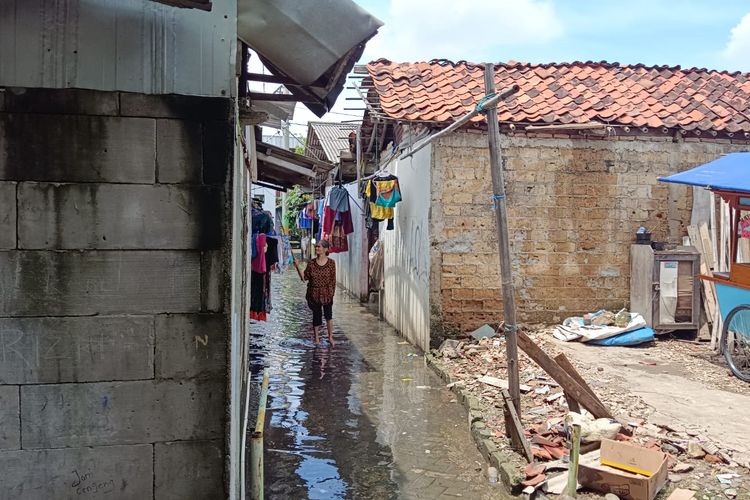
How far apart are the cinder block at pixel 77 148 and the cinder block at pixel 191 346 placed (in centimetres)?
69

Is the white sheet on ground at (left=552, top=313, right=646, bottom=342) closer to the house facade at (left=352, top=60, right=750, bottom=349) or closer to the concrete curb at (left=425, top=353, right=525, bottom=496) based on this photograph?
the house facade at (left=352, top=60, right=750, bottom=349)

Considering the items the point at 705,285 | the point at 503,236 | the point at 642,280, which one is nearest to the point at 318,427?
the point at 503,236

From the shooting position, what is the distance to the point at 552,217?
31.8ft

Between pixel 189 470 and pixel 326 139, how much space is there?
67.5ft

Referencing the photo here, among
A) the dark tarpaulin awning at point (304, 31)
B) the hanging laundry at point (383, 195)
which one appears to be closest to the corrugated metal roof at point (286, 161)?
the dark tarpaulin awning at point (304, 31)

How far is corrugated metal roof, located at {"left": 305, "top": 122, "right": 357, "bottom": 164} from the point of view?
2094 cm

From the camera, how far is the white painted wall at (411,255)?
9781 millimetres

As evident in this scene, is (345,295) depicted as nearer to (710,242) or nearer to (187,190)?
(710,242)

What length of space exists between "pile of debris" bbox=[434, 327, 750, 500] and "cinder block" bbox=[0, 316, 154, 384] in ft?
10.5

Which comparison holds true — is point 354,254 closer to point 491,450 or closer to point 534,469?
point 491,450

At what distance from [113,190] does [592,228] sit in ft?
26.8

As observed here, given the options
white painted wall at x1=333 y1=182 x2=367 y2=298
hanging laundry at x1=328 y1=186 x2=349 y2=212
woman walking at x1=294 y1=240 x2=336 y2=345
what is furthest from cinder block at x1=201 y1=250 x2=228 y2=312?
white painted wall at x1=333 y1=182 x2=367 y2=298

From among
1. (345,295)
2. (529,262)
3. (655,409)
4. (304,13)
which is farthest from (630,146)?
(345,295)

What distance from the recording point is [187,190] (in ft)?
9.97
